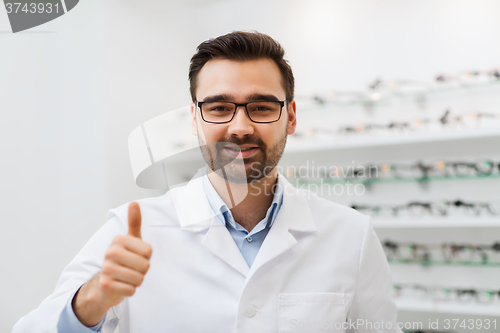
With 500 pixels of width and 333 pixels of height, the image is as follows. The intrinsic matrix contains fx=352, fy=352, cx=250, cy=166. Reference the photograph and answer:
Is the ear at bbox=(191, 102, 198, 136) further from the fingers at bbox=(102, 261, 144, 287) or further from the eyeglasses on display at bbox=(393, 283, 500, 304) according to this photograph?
the eyeglasses on display at bbox=(393, 283, 500, 304)

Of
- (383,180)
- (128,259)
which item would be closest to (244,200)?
(128,259)

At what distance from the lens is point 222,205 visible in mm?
792

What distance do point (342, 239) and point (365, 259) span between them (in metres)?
0.07

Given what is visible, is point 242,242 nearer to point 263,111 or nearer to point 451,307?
point 263,111

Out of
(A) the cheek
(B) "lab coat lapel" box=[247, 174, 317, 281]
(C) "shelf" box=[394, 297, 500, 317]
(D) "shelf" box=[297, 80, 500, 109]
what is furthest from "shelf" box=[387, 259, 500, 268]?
(A) the cheek

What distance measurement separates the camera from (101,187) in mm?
1473

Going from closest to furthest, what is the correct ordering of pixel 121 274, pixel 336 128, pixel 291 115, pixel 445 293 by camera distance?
pixel 121 274, pixel 291 115, pixel 445 293, pixel 336 128

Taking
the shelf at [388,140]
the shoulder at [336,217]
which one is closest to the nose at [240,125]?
the shoulder at [336,217]

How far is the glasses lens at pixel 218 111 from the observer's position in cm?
75

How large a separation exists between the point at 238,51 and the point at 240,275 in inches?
19.4

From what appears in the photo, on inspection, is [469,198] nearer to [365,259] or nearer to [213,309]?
[365,259]

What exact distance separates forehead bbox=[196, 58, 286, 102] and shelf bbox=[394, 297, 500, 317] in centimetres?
122

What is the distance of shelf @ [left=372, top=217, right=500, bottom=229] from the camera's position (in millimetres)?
1415

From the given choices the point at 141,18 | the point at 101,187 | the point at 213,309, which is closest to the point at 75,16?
the point at 141,18
